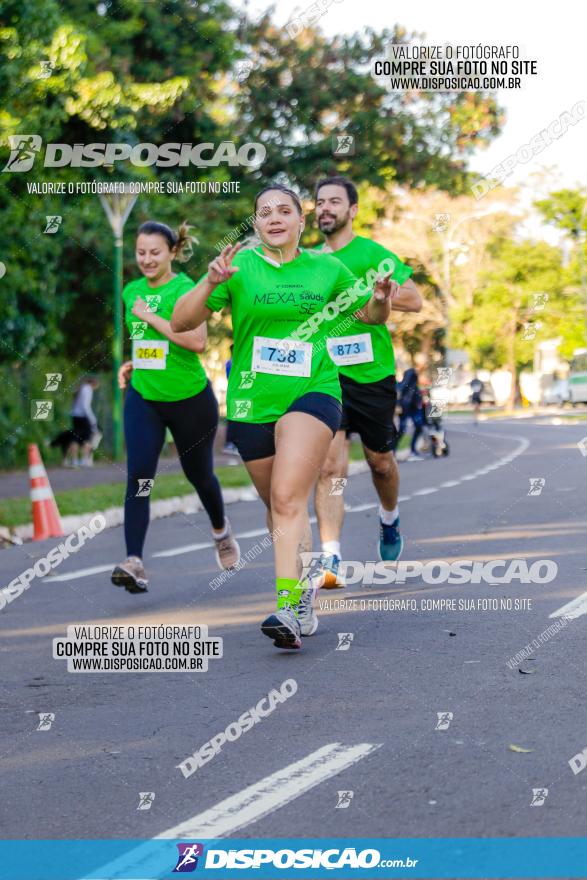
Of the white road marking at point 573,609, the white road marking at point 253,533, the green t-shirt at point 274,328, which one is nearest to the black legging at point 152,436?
the white road marking at point 253,533

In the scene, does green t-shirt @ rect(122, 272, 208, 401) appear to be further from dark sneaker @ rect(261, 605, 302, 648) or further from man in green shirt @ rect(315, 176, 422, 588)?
dark sneaker @ rect(261, 605, 302, 648)

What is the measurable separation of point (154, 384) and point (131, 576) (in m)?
1.10

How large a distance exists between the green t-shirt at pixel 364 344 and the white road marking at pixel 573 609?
1747 mm

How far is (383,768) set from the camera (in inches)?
182

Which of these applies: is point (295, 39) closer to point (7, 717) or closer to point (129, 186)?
point (129, 186)

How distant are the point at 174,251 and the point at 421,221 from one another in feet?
126

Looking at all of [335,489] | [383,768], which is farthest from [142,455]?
[383,768]

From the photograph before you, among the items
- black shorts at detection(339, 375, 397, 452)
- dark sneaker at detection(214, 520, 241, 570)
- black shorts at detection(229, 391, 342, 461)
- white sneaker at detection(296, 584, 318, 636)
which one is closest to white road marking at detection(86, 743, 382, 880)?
white sneaker at detection(296, 584, 318, 636)

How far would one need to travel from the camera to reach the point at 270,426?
680cm

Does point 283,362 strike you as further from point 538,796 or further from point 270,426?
point 538,796

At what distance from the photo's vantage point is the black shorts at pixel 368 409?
Answer: 8.71 meters

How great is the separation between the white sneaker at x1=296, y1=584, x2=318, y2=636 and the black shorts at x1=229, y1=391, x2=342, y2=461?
0.64m

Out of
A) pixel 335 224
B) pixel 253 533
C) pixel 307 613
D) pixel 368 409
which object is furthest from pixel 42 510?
pixel 307 613

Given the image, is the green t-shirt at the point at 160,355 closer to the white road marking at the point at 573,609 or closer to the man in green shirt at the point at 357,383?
the man in green shirt at the point at 357,383
